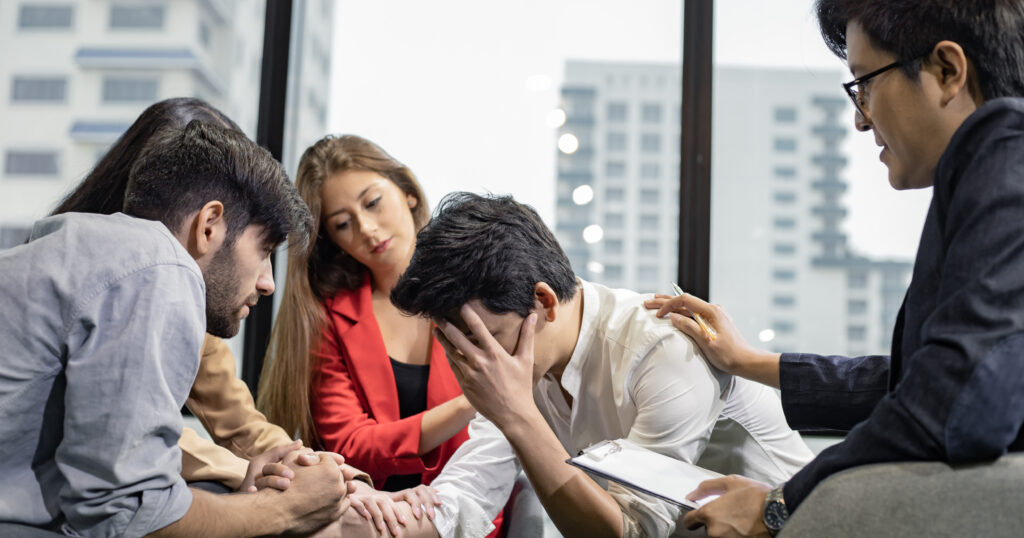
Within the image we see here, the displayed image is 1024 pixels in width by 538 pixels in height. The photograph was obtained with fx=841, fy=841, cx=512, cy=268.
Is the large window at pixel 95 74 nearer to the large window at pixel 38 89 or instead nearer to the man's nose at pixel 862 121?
the large window at pixel 38 89

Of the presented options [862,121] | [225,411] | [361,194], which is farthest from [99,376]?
[361,194]

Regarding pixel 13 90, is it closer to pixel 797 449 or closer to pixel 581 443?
pixel 581 443

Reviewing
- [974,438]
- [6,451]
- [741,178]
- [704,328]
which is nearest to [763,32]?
[741,178]

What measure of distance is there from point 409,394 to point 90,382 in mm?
1262

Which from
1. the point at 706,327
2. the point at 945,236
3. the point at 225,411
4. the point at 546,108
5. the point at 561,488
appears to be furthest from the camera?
the point at 546,108

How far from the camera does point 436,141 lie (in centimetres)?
295

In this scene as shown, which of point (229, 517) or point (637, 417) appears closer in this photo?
point (229, 517)

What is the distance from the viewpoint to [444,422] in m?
2.14

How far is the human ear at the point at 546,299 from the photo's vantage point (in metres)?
1.71

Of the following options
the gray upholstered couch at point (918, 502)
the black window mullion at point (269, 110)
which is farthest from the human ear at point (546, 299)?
the black window mullion at point (269, 110)

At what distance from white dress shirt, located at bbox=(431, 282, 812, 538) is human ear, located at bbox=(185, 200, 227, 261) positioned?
0.76 meters

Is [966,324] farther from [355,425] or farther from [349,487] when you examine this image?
[355,425]

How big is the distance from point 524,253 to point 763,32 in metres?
1.66

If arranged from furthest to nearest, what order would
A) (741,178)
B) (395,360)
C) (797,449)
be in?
1. (741,178)
2. (395,360)
3. (797,449)
